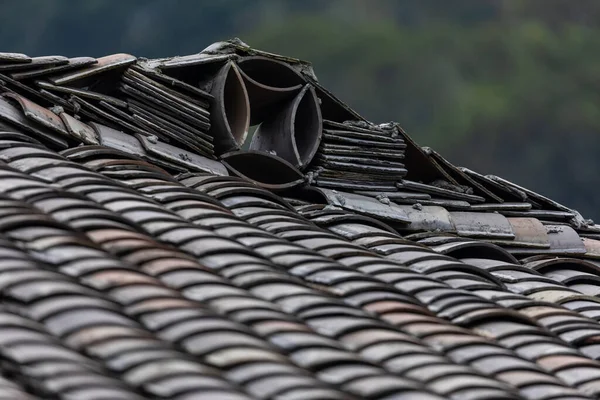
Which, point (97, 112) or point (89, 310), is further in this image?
point (97, 112)

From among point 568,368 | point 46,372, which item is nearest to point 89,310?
point 46,372

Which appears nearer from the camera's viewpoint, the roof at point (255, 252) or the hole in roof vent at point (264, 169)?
the roof at point (255, 252)

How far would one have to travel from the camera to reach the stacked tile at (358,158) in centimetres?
1116

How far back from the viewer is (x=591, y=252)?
11.8m

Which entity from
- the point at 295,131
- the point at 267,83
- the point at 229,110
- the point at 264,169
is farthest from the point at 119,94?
the point at 295,131

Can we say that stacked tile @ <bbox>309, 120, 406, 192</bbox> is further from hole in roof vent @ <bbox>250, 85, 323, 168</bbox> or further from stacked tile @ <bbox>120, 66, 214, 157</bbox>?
stacked tile @ <bbox>120, 66, 214, 157</bbox>

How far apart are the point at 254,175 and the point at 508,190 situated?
8.40 ft

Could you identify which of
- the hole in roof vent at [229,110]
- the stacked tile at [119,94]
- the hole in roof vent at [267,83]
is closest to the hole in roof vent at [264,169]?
the hole in roof vent at [229,110]

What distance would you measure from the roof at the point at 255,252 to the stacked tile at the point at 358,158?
0.7 inches

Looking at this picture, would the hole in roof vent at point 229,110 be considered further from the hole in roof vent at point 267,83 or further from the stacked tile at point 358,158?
the stacked tile at point 358,158

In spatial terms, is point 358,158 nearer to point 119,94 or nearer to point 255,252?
point 119,94

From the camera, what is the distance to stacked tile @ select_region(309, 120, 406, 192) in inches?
439

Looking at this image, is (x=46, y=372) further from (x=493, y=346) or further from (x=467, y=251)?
(x=467, y=251)

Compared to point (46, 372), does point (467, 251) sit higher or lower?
higher
